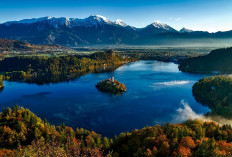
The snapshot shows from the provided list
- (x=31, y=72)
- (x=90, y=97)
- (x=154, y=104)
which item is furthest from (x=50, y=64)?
(x=154, y=104)

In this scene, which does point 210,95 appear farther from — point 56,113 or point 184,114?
point 56,113

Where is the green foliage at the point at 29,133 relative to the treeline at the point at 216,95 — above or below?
below

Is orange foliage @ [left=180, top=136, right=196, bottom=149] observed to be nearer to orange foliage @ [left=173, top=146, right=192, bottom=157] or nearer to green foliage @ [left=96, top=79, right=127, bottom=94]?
orange foliage @ [left=173, top=146, right=192, bottom=157]

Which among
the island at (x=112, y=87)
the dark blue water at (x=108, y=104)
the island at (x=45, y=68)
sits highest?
the island at (x=45, y=68)

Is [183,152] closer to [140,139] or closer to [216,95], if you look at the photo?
[140,139]

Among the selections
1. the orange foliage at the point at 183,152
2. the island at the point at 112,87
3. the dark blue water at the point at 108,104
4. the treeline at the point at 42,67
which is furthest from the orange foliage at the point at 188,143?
the treeline at the point at 42,67

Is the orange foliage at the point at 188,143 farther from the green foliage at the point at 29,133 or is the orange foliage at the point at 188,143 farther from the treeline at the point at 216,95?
the treeline at the point at 216,95

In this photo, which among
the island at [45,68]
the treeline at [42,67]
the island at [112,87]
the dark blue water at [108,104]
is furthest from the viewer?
the treeline at [42,67]
